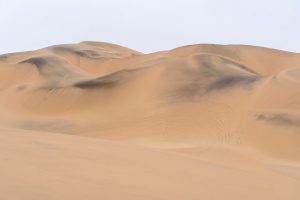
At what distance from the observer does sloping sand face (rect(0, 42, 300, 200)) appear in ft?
13.4

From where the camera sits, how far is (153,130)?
11031 mm

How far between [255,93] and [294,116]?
4.81 ft

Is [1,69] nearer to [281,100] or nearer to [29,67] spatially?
[29,67]

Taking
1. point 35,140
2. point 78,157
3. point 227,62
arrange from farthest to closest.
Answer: point 227,62 → point 35,140 → point 78,157

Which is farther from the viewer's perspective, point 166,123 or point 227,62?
point 227,62

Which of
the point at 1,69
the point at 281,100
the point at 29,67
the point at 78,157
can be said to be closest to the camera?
the point at 78,157

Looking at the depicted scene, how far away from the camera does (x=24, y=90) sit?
1509cm

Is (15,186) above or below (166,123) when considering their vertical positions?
above

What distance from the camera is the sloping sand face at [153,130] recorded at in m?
4.09

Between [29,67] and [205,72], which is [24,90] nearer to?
[29,67]

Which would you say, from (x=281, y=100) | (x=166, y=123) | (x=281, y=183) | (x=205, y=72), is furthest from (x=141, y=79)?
(x=281, y=183)

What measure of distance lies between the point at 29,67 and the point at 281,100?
9127mm

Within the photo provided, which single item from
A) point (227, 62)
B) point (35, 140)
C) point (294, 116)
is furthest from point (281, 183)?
point (227, 62)

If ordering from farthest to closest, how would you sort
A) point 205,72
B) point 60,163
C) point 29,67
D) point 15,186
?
point 29,67, point 205,72, point 60,163, point 15,186
